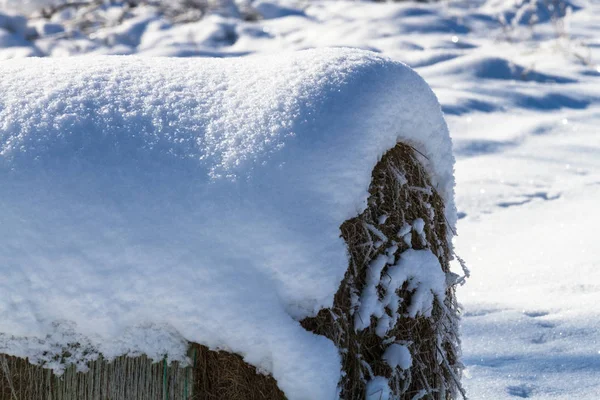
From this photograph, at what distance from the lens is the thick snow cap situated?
1.69 meters

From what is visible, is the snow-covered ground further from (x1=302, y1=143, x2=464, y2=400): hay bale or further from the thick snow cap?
the thick snow cap

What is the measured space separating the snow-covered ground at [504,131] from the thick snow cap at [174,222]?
109cm

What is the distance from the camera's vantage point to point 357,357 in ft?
6.17

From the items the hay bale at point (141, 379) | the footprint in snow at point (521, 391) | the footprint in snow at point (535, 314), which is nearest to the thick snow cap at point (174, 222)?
the hay bale at point (141, 379)

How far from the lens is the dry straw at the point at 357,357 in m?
1.78

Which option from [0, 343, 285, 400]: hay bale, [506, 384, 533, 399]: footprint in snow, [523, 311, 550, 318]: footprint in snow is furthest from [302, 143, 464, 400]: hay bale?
[523, 311, 550, 318]: footprint in snow

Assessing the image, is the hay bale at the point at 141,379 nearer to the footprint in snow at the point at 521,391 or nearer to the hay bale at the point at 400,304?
the hay bale at the point at 400,304

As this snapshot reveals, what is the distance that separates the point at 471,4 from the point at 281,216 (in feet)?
25.8

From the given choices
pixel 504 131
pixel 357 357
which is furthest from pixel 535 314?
pixel 504 131

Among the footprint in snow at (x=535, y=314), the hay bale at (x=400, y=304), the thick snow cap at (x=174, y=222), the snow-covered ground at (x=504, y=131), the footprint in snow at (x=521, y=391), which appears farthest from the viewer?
the footprint in snow at (x=535, y=314)

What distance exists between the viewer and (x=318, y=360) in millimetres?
1728

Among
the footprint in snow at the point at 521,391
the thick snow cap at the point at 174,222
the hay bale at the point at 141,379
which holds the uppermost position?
the thick snow cap at the point at 174,222

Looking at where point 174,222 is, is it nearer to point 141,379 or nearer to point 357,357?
point 141,379

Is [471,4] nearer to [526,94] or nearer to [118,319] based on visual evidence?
[526,94]
